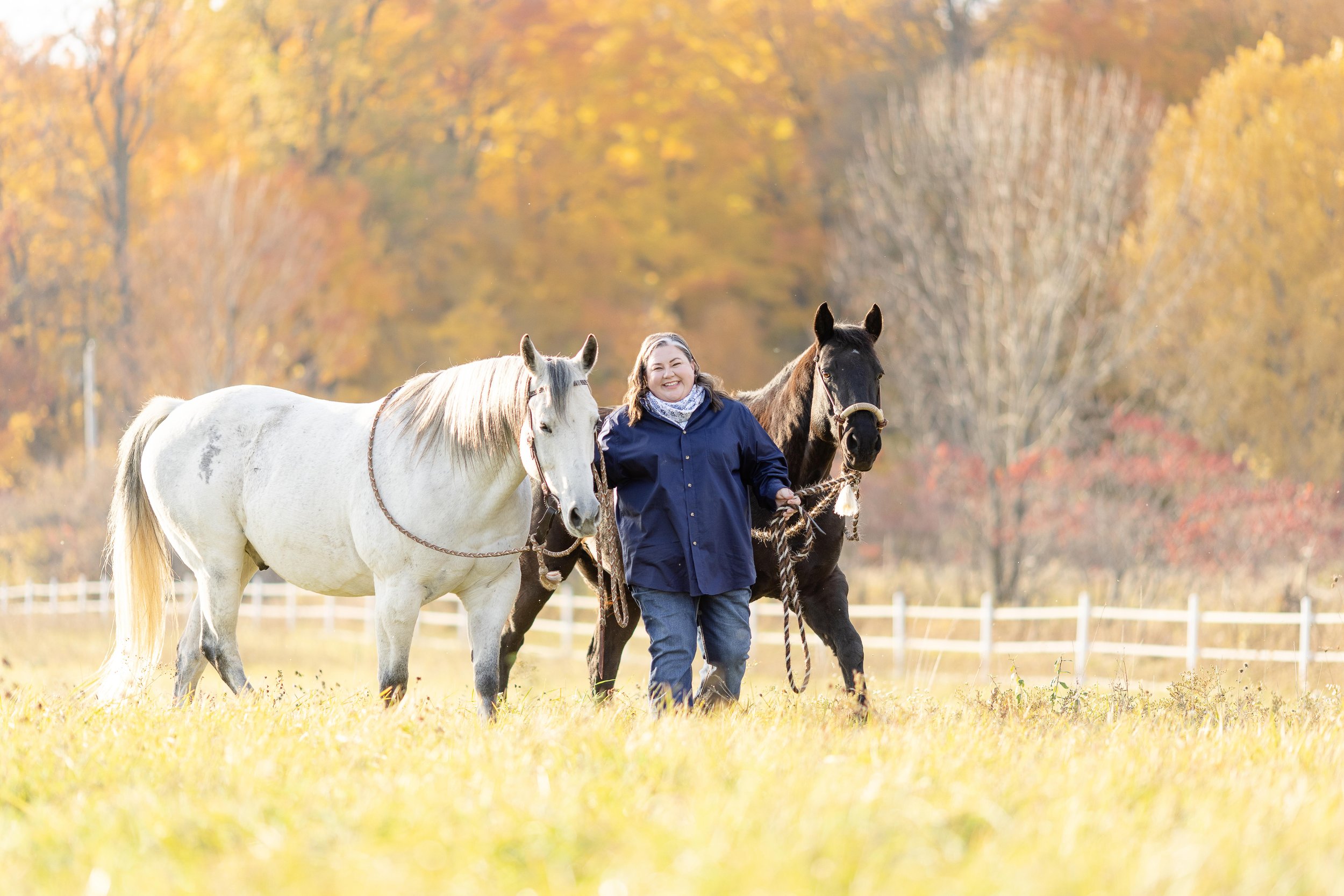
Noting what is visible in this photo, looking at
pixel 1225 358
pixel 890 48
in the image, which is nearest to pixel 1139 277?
pixel 1225 358

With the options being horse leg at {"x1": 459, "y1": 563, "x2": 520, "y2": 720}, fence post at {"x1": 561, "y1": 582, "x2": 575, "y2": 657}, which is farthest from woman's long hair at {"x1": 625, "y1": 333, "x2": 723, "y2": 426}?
fence post at {"x1": 561, "y1": 582, "x2": 575, "y2": 657}

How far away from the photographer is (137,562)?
6980 millimetres

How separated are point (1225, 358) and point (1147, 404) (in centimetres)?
230

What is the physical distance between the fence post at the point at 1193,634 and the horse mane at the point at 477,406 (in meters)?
9.09

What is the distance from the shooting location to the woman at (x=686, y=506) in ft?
17.9

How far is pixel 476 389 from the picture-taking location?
18.6 ft

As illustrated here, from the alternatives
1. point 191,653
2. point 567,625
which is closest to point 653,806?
point 191,653

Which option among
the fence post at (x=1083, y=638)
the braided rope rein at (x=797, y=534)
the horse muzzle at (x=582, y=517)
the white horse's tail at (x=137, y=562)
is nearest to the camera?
the horse muzzle at (x=582, y=517)

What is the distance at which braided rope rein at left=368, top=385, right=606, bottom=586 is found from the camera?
5.64 meters

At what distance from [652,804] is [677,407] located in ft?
7.87

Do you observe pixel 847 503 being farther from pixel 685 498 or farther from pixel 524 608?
pixel 524 608

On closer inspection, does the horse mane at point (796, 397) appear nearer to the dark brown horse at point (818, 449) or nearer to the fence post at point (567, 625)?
the dark brown horse at point (818, 449)

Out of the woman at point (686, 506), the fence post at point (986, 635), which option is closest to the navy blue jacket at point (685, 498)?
the woman at point (686, 506)

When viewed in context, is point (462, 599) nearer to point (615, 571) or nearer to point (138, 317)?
point (615, 571)
